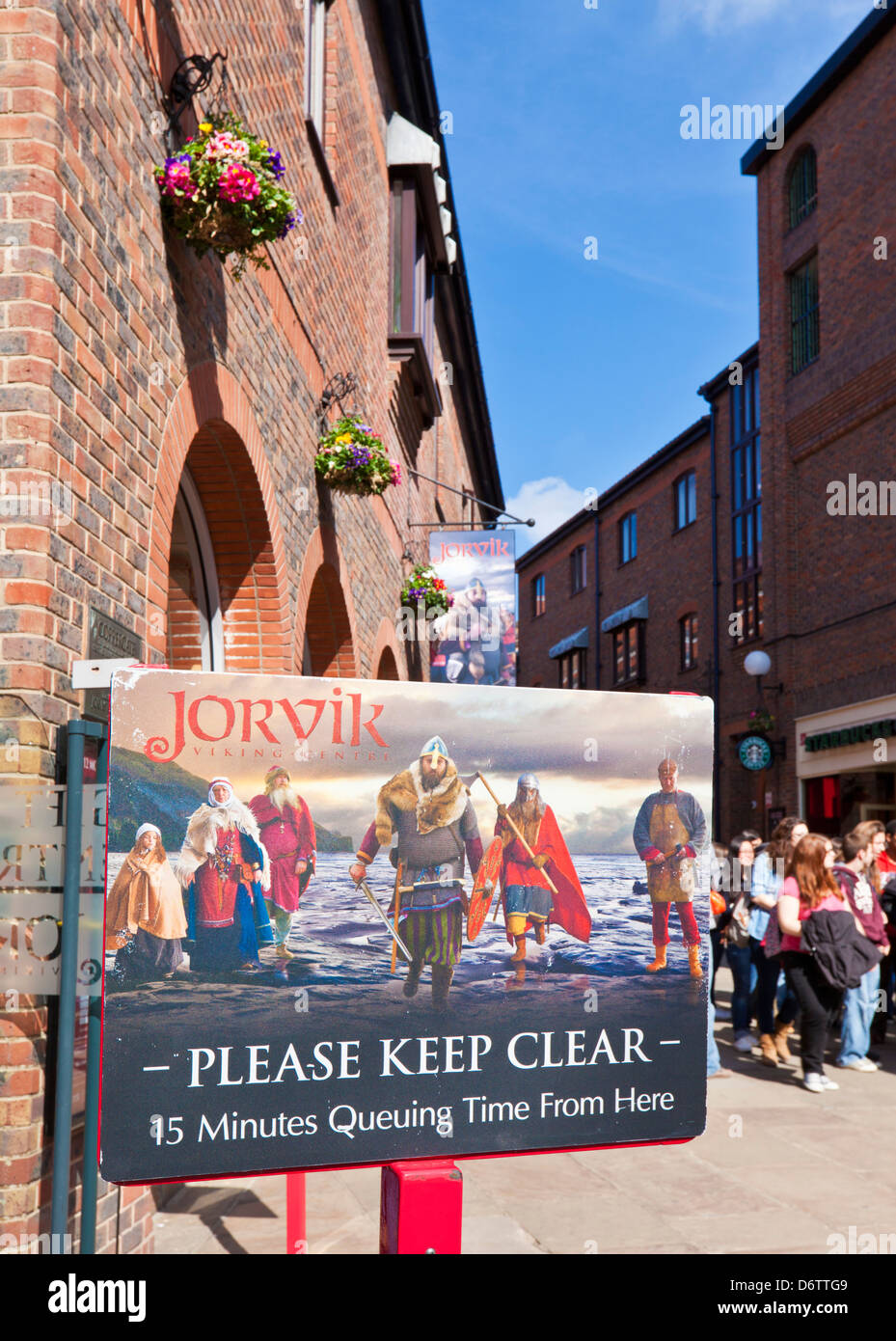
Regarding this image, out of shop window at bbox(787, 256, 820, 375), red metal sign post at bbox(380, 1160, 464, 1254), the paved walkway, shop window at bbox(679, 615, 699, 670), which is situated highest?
shop window at bbox(787, 256, 820, 375)

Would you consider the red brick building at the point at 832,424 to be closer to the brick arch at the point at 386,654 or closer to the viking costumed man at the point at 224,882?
the brick arch at the point at 386,654

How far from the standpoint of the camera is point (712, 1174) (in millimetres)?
6363

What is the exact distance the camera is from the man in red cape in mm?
2977

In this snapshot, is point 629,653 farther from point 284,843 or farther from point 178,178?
point 284,843

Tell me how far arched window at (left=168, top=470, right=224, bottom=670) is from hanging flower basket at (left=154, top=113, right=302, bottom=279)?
1.78m

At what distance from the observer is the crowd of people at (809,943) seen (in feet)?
28.5

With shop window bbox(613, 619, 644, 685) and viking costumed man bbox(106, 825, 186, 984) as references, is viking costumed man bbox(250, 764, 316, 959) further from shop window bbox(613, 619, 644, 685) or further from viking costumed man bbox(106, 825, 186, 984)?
shop window bbox(613, 619, 644, 685)

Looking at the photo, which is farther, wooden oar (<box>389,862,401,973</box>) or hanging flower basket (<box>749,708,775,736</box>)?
hanging flower basket (<box>749,708,775,736</box>)

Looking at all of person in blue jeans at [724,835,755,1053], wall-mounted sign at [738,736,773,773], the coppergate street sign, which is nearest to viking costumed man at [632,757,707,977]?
the coppergate street sign

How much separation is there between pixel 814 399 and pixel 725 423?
20.2 ft

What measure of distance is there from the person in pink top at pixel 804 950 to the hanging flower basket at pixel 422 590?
245 inches

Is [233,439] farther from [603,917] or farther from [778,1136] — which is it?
[778,1136]

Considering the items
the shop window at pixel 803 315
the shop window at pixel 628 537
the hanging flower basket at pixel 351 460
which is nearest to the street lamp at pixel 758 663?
the shop window at pixel 803 315

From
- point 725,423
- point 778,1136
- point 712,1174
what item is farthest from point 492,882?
point 725,423
